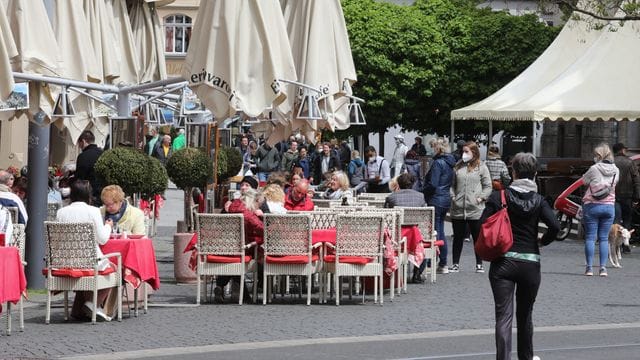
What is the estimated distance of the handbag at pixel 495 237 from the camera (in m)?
11.2

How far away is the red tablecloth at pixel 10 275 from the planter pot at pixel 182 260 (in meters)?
5.47

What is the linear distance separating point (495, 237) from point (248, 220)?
6.17 metres

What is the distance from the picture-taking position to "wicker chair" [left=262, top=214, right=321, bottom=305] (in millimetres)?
16625

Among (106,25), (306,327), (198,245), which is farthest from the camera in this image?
(106,25)

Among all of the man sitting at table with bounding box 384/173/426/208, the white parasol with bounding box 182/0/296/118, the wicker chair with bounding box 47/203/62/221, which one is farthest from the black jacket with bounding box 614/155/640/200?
the wicker chair with bounding box 47/203/62/221

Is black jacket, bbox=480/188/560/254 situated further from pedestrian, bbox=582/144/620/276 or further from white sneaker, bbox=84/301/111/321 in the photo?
pedestrian, bbox=582/144/620/276

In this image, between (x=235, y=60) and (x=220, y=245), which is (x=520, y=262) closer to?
(x=220, y=245)

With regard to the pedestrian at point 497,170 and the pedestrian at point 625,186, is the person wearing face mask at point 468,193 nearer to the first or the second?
the pedestrian at point 625,186

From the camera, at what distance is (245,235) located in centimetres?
1697

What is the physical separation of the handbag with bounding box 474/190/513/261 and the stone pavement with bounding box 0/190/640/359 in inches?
88.7

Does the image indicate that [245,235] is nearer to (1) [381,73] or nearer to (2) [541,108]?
(2) [541,108]

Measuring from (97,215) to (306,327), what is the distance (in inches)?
90.0

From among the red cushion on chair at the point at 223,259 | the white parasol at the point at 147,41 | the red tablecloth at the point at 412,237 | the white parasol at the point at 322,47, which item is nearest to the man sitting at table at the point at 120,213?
the red cushion on chair at the point at 223,259

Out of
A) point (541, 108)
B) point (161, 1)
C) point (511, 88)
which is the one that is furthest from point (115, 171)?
point (511, 88)
